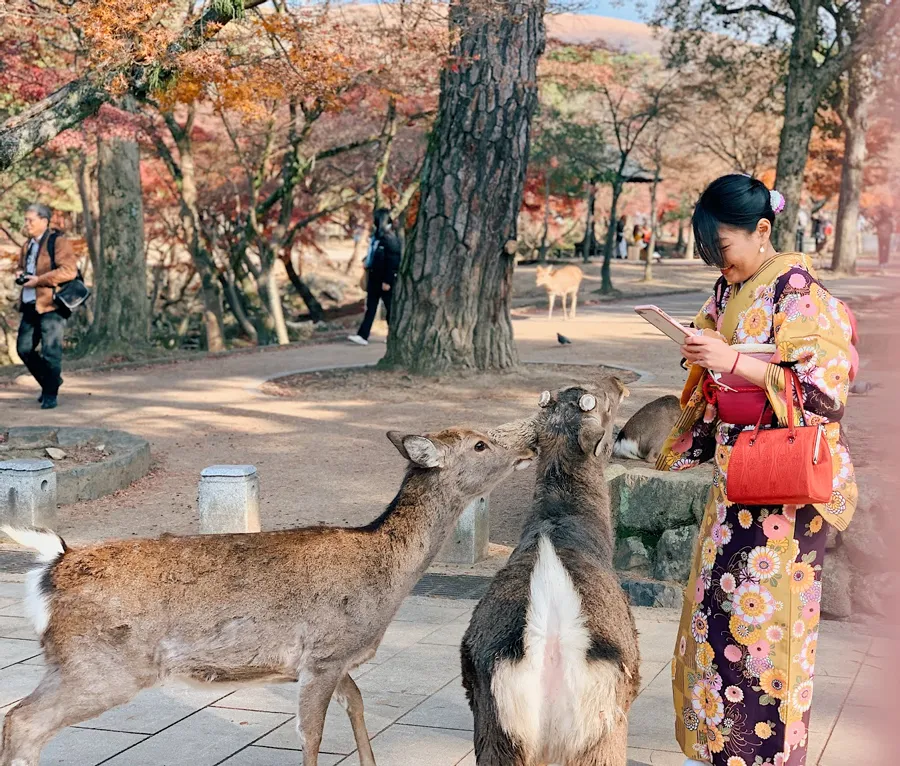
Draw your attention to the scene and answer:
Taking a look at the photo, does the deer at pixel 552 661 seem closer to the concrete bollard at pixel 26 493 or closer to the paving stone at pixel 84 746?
the paving stone at pixel 84 746

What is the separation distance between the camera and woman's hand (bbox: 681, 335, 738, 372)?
3168 millimetres

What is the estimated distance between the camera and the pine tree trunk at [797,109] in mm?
22750

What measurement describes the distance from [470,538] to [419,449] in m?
2.84

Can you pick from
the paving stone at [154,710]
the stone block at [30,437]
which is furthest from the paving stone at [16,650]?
the stone block at [30,437]

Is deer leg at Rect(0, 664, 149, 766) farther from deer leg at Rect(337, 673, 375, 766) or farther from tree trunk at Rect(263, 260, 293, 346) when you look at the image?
tree trunk at Rect(263, 260, 293, 346)

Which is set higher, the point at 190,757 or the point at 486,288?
the point at 486,288

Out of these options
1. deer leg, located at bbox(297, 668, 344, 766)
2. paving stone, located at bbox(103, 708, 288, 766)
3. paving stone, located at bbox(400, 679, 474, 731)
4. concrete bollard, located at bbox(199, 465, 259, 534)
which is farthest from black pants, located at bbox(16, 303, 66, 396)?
deer leg, located at bbox(297, 668, 344, 766)

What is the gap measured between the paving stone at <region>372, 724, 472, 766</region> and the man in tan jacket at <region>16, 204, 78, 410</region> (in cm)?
815

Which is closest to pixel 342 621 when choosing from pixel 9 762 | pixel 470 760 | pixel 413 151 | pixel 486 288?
pixel 470 760

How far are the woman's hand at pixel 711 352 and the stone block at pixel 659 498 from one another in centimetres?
287

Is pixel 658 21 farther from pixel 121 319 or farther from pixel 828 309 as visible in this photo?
pixel 828 309

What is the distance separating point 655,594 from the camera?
18.8 ft

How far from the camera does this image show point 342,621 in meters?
3.48

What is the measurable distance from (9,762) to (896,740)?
2.96 meters
